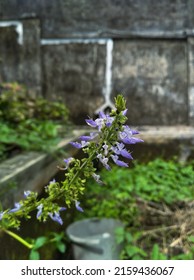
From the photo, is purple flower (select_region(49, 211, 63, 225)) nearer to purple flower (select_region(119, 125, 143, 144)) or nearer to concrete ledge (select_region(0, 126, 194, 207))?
purple flower (select_region(119, 125, 143, 144))

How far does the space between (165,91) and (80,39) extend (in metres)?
1.39

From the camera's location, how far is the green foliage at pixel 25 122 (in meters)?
3.44

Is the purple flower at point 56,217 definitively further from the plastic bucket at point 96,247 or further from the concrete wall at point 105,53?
the concrete wall at point 105,53

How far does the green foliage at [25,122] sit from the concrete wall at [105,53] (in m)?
0.58

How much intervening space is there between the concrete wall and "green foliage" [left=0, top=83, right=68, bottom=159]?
0.58 m

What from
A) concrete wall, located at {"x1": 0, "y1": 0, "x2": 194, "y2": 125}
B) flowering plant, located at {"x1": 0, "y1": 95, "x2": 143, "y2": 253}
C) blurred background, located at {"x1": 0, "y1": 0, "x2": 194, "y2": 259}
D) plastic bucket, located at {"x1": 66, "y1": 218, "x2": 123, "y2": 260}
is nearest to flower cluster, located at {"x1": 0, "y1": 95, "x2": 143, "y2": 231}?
flowering plant, located at {"x1": 0, "y1": 95, "x2": 143, "y2": 253}

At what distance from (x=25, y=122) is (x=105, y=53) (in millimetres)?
1978

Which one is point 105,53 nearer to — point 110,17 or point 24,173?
point 110,17

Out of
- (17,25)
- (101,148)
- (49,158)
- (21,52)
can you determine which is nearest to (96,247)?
(49,158)

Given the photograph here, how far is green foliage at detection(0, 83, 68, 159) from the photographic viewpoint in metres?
3.44

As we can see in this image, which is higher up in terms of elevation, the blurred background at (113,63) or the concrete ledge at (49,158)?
the blurred background at (113,63)

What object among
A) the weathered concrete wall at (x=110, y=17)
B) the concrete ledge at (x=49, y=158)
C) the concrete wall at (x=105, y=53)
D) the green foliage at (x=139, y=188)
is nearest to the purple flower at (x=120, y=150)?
the concrete ledge at (x=49, y=158)

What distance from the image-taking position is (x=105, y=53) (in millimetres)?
5379
